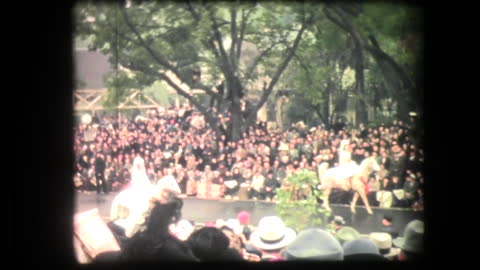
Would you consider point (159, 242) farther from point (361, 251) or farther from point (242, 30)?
point (242, 30)

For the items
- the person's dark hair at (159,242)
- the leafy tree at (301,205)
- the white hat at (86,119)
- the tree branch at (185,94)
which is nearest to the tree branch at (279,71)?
the tree branch at (185,94)

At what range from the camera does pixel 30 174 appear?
450 cm

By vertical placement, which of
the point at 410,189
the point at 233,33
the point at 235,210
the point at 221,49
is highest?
the point at 233,33

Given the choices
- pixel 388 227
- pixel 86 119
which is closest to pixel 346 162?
pixel 388 227

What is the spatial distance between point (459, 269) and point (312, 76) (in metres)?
1.78

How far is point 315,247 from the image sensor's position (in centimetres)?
446

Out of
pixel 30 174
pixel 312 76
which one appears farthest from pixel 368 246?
pixel 30 174

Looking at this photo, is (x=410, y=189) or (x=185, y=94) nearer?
(x=410, y=189)

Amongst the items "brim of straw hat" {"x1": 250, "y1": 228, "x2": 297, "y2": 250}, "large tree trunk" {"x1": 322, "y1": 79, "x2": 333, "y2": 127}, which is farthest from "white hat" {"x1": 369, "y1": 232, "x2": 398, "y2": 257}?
"large tree trunk" {"x1": 322, "y1": 79, "x2": 333, "y2": 127}

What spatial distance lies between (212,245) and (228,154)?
0.68 metres

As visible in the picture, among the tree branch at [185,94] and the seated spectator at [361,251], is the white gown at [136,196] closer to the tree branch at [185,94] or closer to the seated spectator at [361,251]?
the tree branch at [185,94]

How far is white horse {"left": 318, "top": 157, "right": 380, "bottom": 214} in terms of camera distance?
14.5 ft

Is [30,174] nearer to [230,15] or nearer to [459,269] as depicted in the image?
[230,15]

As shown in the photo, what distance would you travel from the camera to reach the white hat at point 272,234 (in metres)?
4.44
